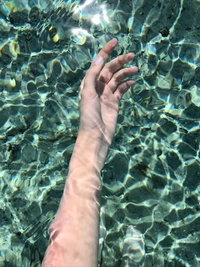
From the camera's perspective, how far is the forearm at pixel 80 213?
8.48 feet

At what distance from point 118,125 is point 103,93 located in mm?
369

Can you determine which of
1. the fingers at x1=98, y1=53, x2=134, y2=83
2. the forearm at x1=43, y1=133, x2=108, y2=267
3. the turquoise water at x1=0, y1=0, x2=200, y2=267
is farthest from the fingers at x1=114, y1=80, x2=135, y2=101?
the forearm at x1=43, y1=133, x2=108, y2=267

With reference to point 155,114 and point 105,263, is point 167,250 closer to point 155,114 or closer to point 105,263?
point 105,263

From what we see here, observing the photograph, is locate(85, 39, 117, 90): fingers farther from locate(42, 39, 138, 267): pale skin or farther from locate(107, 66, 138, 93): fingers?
A: locate(107, 66, 138, 93): fingers

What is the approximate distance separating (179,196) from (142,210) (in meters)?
0.32

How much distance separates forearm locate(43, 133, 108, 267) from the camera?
258cm

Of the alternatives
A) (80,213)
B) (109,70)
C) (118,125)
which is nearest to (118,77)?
(109,70)

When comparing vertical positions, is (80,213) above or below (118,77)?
below

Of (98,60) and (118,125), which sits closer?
(98,60)

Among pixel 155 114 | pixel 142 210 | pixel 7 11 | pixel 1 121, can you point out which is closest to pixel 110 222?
pixel 142 210

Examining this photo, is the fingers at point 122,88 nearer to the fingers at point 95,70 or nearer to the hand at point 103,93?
the hand at point 103,93

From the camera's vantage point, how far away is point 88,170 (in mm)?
2996

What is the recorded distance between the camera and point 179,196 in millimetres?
3295

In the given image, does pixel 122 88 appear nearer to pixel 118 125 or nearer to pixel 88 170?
pixel 118 125
